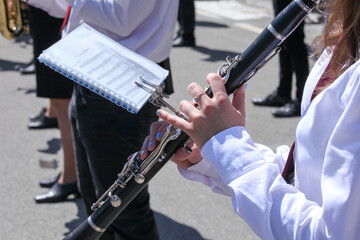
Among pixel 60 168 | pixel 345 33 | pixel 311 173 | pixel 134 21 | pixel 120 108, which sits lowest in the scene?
pixel 60 168

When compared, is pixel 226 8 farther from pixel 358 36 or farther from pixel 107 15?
pixel 358 36

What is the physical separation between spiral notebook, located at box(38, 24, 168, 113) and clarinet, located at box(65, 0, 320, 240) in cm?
4

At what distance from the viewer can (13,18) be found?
3332 mm

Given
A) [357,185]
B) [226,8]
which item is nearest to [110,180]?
[357,185]

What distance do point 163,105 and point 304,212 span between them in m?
0.43

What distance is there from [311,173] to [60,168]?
2.57 metres

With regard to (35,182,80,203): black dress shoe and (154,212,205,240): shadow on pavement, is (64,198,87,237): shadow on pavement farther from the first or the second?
(154,212,205,240): shadow on pavement

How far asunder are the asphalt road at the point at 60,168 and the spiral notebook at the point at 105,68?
153cm

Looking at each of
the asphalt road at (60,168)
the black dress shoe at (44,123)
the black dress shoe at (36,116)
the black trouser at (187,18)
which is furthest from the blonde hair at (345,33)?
the black trouser at (187,18)

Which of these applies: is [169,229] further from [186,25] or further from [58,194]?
[186,25]

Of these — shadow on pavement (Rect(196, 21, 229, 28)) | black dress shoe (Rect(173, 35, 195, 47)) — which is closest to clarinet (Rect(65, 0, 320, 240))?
black dress shoe (Rect(173, 35, 195, 47))

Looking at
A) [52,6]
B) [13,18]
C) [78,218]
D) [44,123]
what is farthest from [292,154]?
[44,123]

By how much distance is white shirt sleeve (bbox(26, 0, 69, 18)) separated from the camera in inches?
97.7

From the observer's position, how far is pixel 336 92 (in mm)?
917
